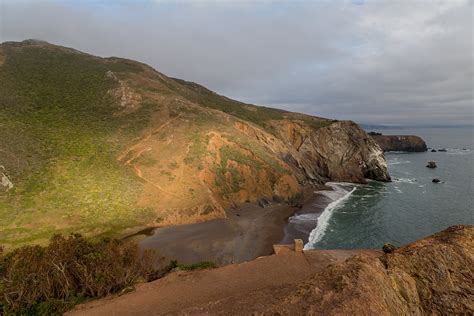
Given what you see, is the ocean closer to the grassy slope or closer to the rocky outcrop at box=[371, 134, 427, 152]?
the grassy slope

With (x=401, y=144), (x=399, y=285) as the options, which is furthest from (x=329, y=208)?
(x=401, y=144)

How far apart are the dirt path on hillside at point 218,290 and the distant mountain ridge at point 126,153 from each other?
15.4 meters

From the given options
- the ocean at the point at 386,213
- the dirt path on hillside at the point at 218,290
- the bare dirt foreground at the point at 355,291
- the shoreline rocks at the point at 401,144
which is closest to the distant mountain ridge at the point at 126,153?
the ocean at the point at 386,213

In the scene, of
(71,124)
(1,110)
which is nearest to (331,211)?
(71,124)

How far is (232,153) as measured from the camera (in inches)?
1895

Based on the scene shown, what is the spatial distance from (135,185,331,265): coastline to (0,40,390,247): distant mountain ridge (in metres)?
2.11

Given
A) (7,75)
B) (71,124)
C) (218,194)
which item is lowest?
(218,194)

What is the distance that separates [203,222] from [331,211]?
70.4 ft

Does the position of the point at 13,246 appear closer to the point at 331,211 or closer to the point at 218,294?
the point at 218,294

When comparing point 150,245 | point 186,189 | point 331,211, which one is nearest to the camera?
point 150,245

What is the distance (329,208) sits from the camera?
4719 centimetres

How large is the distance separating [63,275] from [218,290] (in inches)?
366

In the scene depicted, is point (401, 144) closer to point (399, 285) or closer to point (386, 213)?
point (386, 213)

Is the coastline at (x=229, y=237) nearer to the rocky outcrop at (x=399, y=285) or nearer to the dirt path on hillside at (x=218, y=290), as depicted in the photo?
the dirt path on hillside at (x=218, y=290)
